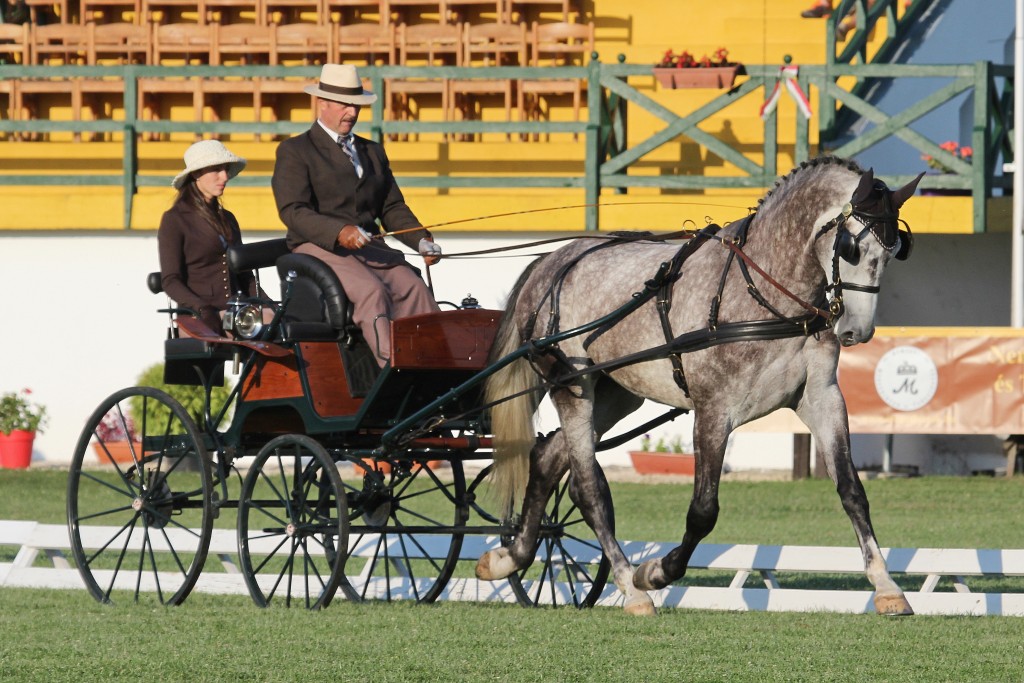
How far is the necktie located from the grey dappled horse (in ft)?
3.78

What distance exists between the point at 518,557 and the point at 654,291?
1.36 metres

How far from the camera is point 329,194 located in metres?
7.88

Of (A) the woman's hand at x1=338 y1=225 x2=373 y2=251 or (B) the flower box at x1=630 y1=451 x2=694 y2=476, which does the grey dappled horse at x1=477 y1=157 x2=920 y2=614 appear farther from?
(B) the flower box at x1=630 y1=451 x2=694 y2=476

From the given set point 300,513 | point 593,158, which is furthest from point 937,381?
point 300,513

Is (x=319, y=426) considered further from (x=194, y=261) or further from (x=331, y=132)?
(x=331, y=132)

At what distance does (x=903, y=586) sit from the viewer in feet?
29.7

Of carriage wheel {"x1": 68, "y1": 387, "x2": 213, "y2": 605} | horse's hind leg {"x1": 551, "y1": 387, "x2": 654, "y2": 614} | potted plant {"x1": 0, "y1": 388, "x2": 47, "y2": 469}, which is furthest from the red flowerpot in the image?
horse's hind leg {"x1": 551, "y1": 387, "x2": 654, "y2": 614}

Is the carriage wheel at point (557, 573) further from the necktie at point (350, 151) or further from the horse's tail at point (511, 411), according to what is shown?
the necktie at point (350, 151)

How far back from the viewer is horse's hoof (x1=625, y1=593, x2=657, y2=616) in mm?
6875

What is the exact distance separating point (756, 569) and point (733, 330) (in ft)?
6.45

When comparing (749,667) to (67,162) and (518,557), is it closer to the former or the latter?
(518,557)

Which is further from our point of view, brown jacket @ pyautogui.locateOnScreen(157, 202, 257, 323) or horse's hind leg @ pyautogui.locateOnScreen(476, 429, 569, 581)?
brown jacket @ pyautogui.locateOnScreen(157, 202, 257, 323)

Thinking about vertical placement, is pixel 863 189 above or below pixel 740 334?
above

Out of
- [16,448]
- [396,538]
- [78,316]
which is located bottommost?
[16,448]
